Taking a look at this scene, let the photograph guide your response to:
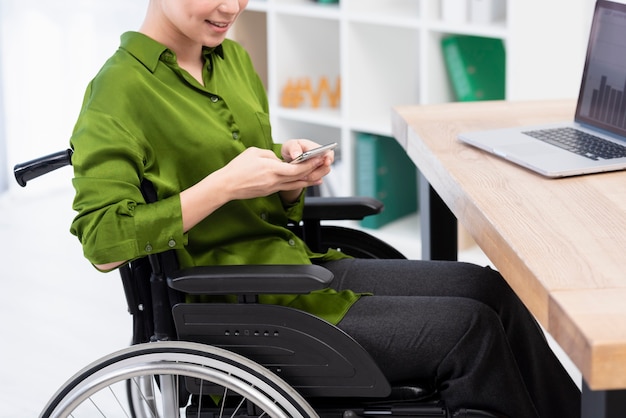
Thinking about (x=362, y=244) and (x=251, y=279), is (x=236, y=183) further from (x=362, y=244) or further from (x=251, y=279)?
(x=362, y=244)

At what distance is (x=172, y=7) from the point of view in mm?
1699

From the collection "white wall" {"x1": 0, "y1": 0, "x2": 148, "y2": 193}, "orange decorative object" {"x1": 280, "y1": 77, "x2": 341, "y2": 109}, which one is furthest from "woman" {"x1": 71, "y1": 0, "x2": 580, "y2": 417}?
"white wall" {"x1": 0, "y1": 0, "x2": 148, "y2": 193}

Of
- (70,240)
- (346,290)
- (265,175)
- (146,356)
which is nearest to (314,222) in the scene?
(346,290)

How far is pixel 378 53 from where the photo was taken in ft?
11.9

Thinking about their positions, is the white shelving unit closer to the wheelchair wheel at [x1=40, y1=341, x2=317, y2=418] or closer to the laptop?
the laptop

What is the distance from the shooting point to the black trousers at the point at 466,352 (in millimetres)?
1606

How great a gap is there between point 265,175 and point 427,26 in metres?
1.82

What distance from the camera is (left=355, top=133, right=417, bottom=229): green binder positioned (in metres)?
3.62

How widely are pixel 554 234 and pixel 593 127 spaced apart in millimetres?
606

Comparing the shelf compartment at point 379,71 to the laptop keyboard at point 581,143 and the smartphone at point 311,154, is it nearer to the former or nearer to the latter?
the laptop keyboard at point 581,143

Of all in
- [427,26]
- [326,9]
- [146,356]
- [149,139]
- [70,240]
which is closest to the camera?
[146,356]

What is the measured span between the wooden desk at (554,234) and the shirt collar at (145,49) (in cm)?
51

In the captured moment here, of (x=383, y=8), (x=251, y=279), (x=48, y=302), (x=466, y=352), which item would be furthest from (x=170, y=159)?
(x=383, y=8)

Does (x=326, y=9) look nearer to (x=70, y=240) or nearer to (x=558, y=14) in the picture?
(x=558, y=14)
